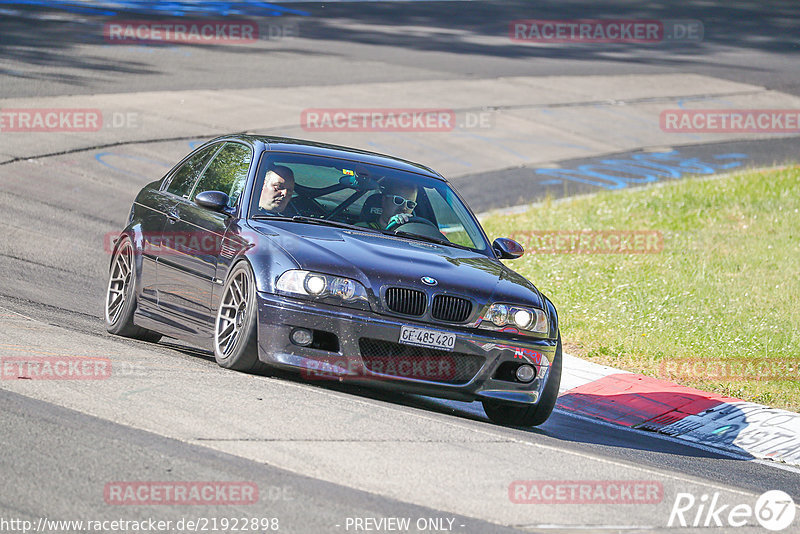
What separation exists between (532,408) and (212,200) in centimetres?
248

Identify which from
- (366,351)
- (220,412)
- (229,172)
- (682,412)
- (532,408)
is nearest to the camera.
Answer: (220,412)

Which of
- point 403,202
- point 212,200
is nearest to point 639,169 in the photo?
point 403,202

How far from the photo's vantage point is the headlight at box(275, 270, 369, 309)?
23.4 ft

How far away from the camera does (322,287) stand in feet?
23.5

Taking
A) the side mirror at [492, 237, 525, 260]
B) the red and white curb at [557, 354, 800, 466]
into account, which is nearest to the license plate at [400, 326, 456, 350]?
the side mirror at [492, 237, 525, 260]

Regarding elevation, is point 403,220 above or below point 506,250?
above

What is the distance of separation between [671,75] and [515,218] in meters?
14.4

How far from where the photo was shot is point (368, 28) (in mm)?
33719

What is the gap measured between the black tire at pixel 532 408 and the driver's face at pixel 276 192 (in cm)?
189

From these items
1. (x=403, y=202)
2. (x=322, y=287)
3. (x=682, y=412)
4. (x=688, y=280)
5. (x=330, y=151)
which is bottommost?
(x=682, y=412)

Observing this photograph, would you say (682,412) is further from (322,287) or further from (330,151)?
(322,287)

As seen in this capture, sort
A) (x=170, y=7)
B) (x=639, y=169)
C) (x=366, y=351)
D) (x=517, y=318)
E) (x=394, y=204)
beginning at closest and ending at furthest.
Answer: (x=366, y=351) < (x=517, y=318) < (x=394, y=204) < (x=639, y=169) < (x=170, y=7)

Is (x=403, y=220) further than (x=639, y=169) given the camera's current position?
No

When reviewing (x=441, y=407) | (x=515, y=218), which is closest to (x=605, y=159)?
(x=515, y=218)
